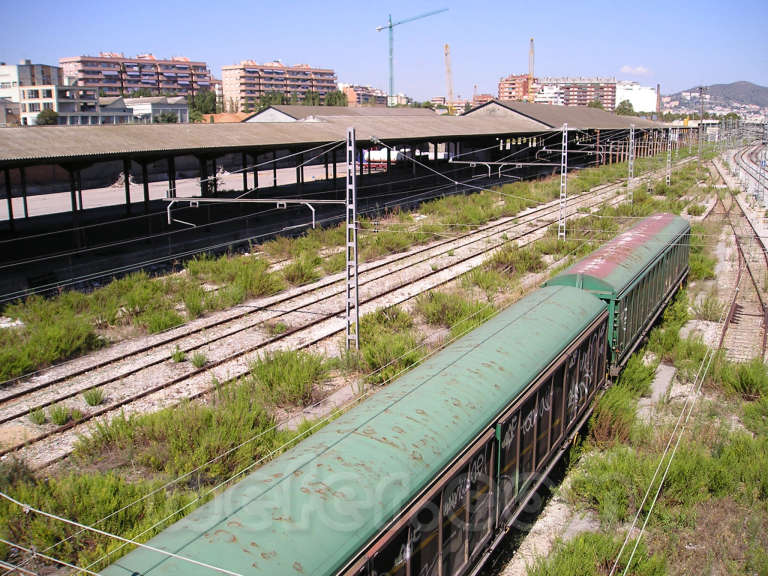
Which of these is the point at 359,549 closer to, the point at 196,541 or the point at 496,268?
the point at 196,541

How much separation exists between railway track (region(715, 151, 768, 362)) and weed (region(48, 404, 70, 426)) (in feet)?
46.9

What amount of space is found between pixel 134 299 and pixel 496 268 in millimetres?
12342

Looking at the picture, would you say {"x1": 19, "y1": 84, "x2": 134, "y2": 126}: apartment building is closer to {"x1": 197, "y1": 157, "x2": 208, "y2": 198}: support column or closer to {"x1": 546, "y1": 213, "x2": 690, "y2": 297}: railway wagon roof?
{"x1": 197, "y1": 157, "x2": 208, "y2": 198}: support column

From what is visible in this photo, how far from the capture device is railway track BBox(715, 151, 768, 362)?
16.2 m

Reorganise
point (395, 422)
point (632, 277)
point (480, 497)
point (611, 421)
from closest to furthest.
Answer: point (395, 422), point (480, 497), point (611, 421), point (632, 277)

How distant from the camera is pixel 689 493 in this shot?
906 cm

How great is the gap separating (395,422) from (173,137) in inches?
901

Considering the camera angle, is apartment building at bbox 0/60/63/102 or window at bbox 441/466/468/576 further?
apartment building at bbox 0/60/63/102

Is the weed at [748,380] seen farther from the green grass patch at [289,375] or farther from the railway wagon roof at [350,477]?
the green grass patch at [289,375]

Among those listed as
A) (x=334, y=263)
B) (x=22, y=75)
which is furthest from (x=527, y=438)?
(x=22, y=75)

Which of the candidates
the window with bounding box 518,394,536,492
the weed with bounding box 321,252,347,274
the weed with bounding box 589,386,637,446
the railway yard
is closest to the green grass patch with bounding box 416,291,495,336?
the railway yard

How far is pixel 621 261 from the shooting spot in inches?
540

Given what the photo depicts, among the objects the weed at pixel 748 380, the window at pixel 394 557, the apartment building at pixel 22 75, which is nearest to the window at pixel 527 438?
the window at pixel 394 557

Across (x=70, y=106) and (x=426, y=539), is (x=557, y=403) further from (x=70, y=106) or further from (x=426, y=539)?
(x=70, y=106)
